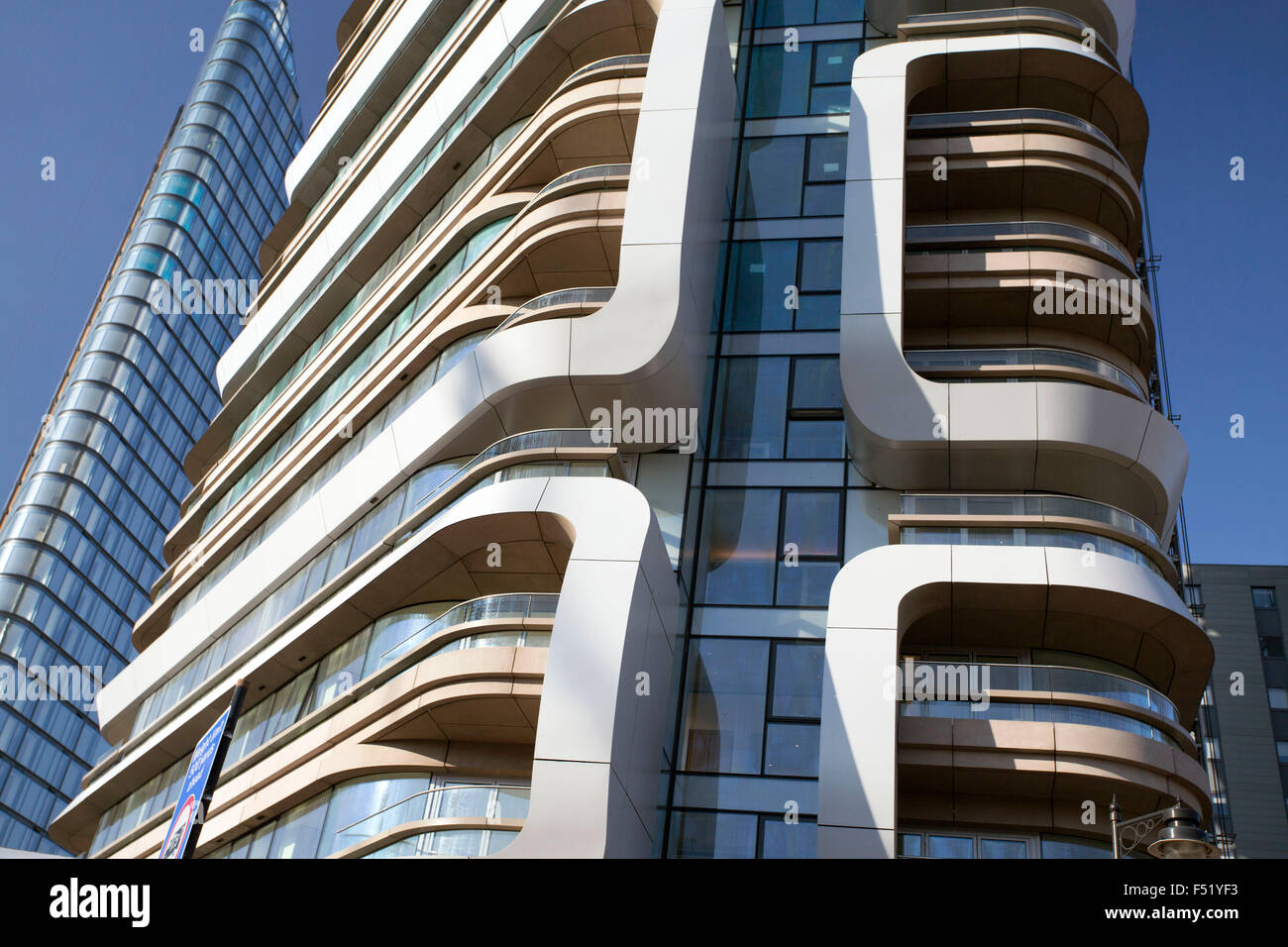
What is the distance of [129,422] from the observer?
87438mm

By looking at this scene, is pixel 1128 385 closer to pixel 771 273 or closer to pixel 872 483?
pixel 872 483

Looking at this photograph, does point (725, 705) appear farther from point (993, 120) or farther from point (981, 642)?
point (993, 120)

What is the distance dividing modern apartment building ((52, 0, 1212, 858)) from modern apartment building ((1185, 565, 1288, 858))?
37601 millimetres

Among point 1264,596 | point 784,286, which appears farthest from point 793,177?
point 1264,596

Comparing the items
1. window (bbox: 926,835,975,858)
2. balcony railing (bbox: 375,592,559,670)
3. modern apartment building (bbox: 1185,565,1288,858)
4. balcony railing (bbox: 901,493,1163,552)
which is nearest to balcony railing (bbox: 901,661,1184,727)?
window (bbox: 926,835,975,858)

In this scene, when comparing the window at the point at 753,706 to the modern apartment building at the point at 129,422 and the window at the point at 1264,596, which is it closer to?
the modern apartment building at the point at 129,422

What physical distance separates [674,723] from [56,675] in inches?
2800

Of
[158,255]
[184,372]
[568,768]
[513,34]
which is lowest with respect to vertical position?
[568,768]

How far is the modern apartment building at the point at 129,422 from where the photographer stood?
7650cm

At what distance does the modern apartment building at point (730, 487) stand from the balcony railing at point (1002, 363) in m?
0.09

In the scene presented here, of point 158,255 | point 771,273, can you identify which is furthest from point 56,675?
point 771,273

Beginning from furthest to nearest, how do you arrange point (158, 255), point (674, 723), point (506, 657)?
1. point (158, 255)
2. point (674, 723)
3. point (506, 657)

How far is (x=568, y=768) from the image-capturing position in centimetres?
1767

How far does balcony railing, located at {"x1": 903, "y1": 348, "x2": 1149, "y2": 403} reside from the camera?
78.0 ft
